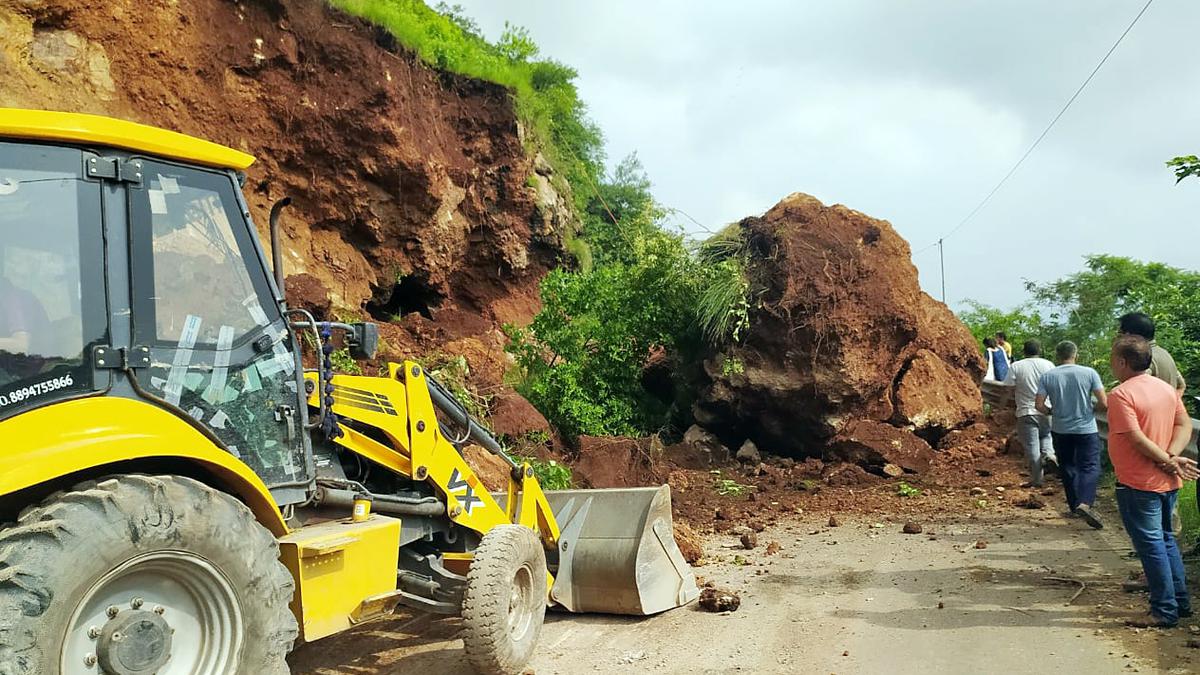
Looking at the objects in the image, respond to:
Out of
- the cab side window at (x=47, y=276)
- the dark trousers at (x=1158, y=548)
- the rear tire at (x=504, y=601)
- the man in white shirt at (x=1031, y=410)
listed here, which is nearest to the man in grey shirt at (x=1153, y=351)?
the dark trousers at (x=1158, y=548)

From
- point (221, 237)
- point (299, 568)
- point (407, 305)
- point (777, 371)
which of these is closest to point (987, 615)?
point (299, 568)

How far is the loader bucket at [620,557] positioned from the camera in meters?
5.99

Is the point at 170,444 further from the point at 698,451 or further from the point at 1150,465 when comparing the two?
the point at 698,451

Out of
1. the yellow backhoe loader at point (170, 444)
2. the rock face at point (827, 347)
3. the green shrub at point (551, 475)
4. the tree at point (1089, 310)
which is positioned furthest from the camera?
Answer: the tree at point (1089, 310)

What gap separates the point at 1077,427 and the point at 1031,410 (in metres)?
1.57

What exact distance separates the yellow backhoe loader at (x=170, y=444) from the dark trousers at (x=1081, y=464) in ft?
19.6

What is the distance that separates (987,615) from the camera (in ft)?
18.7

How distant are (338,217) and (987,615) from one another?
10.1 meters

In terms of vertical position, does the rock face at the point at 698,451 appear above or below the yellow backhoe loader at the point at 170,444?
below

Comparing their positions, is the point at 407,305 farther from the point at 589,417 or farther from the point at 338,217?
the point at 589,417

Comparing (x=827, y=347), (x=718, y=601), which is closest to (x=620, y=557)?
(x=718, y=601)

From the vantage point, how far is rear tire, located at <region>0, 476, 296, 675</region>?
9.09 feet

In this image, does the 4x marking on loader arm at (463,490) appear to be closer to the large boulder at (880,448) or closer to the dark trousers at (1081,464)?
the dark trousers at (1081,464)

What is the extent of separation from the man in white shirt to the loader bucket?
5382 mm
